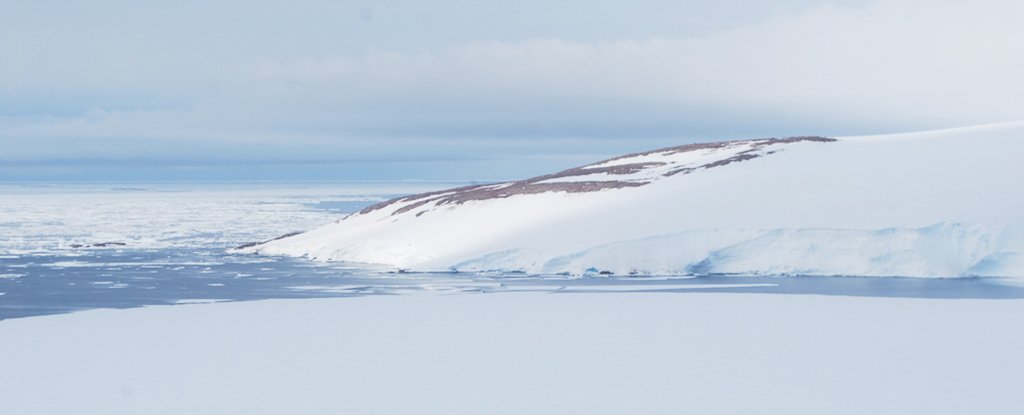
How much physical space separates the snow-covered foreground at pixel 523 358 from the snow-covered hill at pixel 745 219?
Result: 5.42 metres

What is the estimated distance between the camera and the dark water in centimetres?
1792

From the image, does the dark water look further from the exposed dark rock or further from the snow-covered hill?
the exposed dark rock

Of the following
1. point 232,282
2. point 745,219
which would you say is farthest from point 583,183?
point 232,282

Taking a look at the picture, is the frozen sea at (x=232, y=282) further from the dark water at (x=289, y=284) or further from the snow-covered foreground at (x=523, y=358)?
Result: the snow-covered foreground at (x=523, y=358)

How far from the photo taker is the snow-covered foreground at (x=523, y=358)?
945 cm

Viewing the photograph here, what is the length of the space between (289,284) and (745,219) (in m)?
10.1

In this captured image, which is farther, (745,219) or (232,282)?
(745,219)

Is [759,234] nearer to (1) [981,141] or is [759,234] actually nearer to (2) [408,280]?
(2) [408,280]

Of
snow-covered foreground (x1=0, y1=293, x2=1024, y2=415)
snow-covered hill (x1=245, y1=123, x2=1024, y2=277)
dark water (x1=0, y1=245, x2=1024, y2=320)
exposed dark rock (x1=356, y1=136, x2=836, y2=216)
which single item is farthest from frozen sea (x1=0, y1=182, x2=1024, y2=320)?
exposed dark rock (x1=356, y1=136, x2=836, y2=216)

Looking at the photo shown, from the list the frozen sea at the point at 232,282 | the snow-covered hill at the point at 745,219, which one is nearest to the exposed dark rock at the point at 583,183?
the snow-covered hill at the point at 745,219

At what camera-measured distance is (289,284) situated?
20.7m

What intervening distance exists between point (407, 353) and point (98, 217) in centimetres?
4103

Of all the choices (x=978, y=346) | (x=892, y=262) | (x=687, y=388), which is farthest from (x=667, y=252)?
(x=687, y=388)

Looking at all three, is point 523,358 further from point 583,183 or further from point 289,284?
point 583,183
